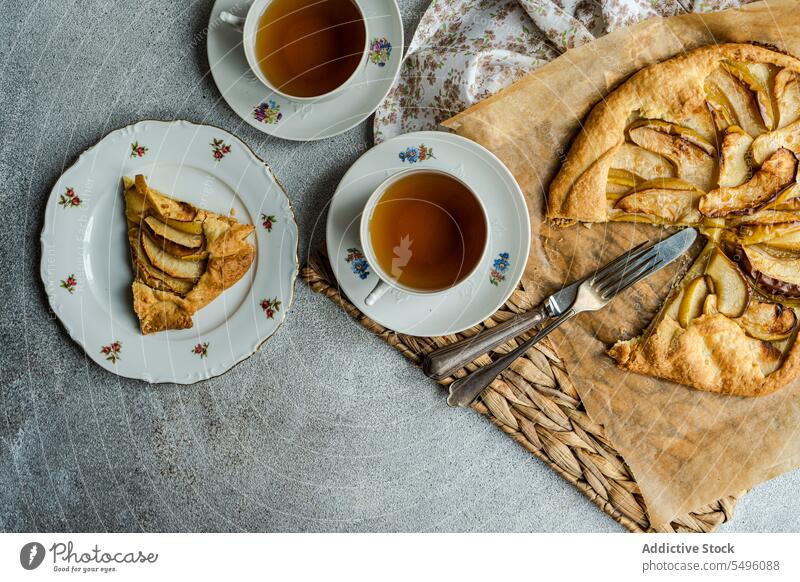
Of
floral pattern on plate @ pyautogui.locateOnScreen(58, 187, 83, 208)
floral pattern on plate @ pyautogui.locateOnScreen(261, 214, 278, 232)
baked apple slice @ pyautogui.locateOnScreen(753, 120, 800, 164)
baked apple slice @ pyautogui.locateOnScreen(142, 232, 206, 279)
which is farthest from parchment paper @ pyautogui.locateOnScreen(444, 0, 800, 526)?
→ floral pattern on plate @ pyautogui.locateOnScreen(58, 187, 83, 208)

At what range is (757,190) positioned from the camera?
5.15ft

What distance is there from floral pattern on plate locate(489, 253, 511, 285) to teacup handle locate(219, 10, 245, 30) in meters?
1.02

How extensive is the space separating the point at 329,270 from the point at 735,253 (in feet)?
4.12

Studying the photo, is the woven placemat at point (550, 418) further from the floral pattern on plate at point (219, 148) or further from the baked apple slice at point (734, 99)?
the baked apple slice at point (734, 99)

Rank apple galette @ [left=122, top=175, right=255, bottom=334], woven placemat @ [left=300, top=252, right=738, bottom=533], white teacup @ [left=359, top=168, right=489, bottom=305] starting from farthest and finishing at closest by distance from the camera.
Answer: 1. woven placemat @ [left=300, top=252, right=738, bottom=533]
2. apple galette @ [left=122, top=175, right=255, bottom=334]
3. white teacup @ [left=359, top=168, right=489, bottom=305]

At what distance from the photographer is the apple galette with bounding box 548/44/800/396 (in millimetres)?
1562

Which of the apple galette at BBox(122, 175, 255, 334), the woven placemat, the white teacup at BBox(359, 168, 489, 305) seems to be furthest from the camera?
the woven placemat

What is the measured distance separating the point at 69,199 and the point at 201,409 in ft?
2.49

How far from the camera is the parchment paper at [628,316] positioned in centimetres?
161

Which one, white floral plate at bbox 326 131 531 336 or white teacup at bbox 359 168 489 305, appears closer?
white teacup at bbox 359 168 489 305

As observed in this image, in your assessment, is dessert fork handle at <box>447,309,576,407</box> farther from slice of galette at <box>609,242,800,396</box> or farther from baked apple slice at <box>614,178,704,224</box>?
baked apple slice at <box>614,178,704,224</box>

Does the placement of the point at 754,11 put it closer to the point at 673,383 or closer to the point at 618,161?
the point at 618,161
